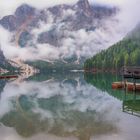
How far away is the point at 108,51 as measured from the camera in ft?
619

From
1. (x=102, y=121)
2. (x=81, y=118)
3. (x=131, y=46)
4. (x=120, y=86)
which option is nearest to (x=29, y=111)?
(x=81, y=118)

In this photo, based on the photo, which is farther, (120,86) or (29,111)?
(120,86)

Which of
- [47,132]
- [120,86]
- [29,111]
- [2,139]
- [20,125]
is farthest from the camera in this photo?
[120,86]

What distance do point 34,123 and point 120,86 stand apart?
35.0 m

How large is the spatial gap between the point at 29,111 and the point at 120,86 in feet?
92.5

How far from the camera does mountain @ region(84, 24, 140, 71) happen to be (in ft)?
516

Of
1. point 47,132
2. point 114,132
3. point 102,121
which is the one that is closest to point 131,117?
point 102,121

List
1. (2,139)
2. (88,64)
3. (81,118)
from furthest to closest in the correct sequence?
(88,64), (81,118), (2,139)

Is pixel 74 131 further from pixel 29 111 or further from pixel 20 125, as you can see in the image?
pixel 29 111

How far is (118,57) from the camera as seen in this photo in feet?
543

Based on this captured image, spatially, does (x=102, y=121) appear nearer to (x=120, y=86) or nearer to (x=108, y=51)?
(x=120, y=86)

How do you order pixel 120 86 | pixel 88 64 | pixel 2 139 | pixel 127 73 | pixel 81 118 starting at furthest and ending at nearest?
pixel 88 64 < pixel 120 86 < pixel 127 73 < pixel 81 118 < pixel 2 139

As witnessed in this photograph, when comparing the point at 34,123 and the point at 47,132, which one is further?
the point at 34,123

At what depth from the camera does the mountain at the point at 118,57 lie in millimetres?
157163
